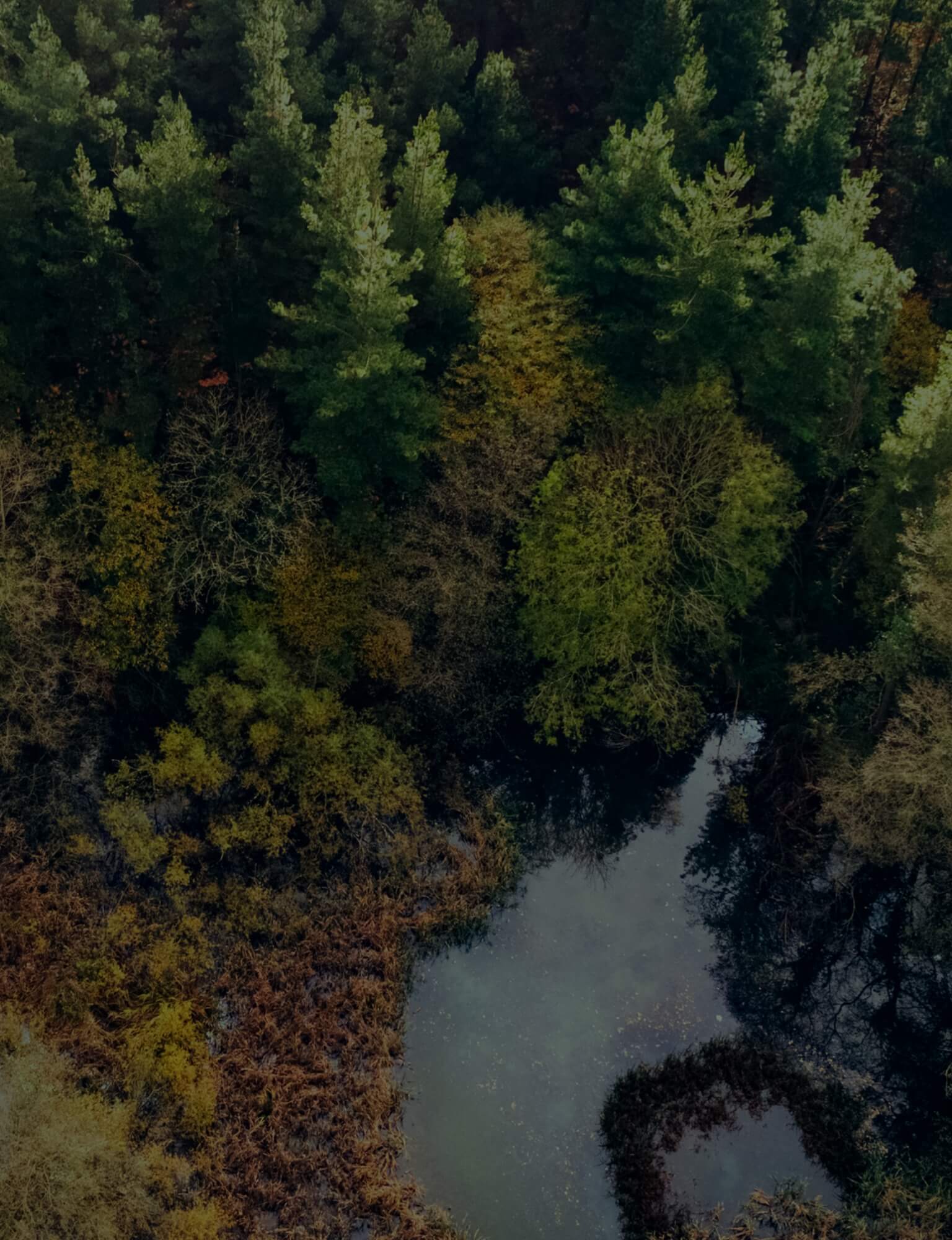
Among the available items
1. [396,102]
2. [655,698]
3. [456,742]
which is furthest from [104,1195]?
[396,102]

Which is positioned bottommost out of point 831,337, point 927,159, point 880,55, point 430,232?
point 831,337

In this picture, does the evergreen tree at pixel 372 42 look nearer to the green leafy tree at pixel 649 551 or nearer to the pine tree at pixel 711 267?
the pine tree at pixel 711 267

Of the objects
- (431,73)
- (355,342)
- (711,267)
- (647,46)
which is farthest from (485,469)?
(647,46)

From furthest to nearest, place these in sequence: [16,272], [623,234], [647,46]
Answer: [647,46] < [623,234] < [16,272]

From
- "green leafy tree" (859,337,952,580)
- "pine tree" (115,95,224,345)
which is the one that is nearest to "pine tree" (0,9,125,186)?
"pine tree" (115,95,224,345)

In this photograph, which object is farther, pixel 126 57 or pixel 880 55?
pixel 880 55

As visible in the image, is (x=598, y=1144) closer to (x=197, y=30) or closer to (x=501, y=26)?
(x=197, y=30)

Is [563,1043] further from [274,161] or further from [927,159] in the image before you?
[927,159]
